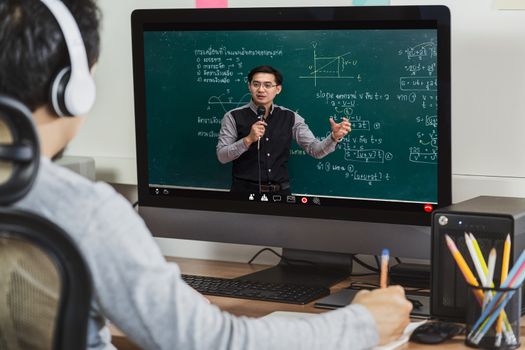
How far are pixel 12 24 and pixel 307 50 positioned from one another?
0.87m

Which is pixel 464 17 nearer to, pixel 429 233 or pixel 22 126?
pixel 429 233

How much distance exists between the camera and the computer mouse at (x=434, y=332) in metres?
1.43

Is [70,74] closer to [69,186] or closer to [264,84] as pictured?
[69,186]

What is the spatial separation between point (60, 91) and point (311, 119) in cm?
83

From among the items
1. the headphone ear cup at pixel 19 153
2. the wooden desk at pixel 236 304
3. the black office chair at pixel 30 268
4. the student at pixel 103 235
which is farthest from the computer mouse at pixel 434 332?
the headphone ear cup at pixel 19 153

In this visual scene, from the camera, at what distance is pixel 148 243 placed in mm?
1015

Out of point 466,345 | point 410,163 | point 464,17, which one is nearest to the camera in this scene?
point 466,345

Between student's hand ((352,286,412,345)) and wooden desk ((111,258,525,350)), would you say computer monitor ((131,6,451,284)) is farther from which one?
Result: student's hand ((352,286,412,345))

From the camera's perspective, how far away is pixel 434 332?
4.75 feet

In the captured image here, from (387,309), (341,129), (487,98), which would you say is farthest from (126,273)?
(487,98)

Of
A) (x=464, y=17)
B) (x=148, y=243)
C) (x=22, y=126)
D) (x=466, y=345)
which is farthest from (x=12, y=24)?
(x=464, y=17)

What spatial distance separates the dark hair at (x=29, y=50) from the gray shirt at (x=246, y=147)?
2.67ft

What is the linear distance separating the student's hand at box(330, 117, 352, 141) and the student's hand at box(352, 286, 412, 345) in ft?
1.88

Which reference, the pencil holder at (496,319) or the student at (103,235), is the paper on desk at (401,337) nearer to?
the pencil holder at (496,319)
